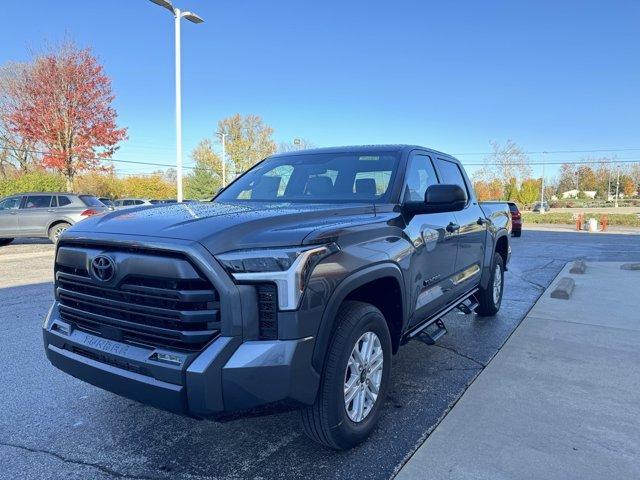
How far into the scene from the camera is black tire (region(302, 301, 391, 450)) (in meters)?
2.50

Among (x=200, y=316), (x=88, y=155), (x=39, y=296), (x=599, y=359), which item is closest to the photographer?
(x=200, y=316)

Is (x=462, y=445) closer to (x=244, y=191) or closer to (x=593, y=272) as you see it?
(x=244, y=191)

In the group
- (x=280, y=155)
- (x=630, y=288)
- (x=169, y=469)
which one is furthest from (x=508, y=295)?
(x=169, y=469)

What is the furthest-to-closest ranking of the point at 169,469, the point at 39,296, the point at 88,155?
the point at 88,155
the point at 39,296
the point at 169,469

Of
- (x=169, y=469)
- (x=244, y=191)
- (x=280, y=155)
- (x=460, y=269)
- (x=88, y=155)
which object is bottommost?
(x=169, y=469)

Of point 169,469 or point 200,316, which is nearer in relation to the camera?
point 200,316

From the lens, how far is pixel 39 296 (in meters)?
6.99

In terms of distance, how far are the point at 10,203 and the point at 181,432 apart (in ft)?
45.9

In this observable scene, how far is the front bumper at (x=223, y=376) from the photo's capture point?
7.10ft

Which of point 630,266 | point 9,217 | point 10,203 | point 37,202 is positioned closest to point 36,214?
point 37,202

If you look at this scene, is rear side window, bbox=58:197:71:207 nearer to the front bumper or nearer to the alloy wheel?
the front bumper

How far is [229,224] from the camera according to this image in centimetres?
241

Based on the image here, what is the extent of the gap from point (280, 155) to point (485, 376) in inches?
107

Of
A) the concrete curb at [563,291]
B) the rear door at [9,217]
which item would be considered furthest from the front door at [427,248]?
the rear door at [9,217]
